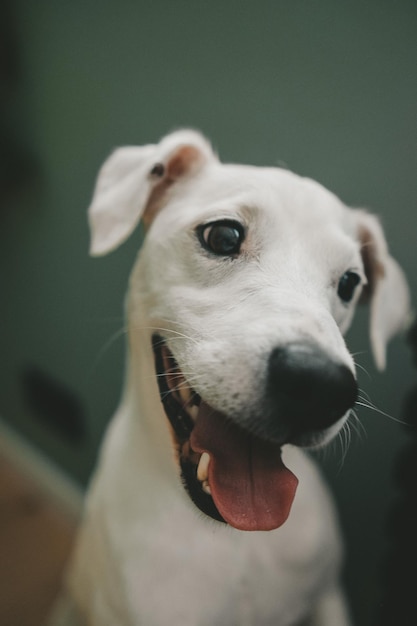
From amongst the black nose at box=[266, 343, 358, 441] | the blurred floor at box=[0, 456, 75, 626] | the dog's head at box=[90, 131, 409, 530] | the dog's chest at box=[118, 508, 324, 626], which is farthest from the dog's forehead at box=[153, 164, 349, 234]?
the blurred floor at box=[0, 456, 75, 626]

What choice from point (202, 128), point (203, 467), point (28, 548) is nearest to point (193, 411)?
point (203, 467)

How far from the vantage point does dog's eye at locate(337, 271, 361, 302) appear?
58 centimetres

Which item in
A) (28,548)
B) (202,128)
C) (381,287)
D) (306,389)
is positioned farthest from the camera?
(28,548)

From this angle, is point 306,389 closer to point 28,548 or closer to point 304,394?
point 304,394

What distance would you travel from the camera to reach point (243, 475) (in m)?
0.49

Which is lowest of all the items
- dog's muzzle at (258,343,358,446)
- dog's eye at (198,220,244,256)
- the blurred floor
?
the blurred floor

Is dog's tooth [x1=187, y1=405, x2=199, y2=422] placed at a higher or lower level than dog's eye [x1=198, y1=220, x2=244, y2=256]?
lower

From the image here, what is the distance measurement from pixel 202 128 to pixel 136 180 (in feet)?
0.54

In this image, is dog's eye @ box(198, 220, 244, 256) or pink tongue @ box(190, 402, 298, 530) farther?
dog's eye @ box(198, 220, 244, 256)

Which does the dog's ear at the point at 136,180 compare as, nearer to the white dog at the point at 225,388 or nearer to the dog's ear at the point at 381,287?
the white dog at the point at 225,388

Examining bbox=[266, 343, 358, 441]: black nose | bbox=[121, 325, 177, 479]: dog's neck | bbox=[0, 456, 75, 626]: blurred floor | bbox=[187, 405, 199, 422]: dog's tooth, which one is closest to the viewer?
bbox=[266, 343, 358, 441]: black nose

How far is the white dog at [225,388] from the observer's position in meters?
0.47

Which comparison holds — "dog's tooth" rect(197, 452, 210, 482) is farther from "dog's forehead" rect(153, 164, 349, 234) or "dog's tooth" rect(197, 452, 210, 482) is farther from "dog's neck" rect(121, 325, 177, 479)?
"dog's forehead" rect(153, 164, 349, 234)

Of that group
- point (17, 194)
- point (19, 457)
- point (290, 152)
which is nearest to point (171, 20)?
point (290, 152)
